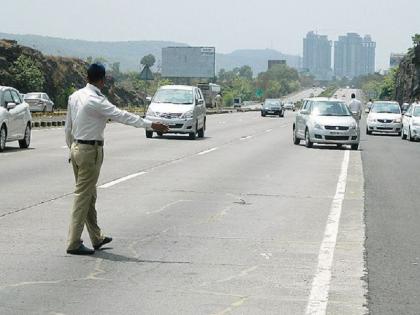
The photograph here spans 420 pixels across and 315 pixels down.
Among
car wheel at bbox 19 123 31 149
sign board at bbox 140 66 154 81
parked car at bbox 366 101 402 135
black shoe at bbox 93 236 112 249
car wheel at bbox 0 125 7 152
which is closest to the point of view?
black shoe at bbox 93 236 112 249

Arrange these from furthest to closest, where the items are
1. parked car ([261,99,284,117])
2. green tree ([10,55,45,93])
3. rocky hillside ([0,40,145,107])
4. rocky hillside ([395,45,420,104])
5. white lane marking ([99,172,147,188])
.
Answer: rocky hillside ([395,45,420,104])
parked car ([261,99,284,117])
rocky hillside ([0,40,145,107])
green tree ([10,55,45,93])
white lane marking ([99,172,147,188])

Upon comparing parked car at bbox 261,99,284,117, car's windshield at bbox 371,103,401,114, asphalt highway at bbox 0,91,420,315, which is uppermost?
car's windshield at bbox 371,103,401,114

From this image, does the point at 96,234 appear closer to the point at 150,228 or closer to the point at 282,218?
the point at 150,228

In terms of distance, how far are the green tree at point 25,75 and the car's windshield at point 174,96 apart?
1788 inches

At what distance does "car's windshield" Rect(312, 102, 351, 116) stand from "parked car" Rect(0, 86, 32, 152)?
945cm

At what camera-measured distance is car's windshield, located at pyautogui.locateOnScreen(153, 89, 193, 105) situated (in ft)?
110

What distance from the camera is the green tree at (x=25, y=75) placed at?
77.5 meters

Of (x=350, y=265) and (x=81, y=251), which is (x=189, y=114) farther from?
(x=350, y=265)

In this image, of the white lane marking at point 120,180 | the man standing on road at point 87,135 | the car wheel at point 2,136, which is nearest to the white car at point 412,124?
the car wheel at point 2,136

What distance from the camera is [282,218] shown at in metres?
12.2

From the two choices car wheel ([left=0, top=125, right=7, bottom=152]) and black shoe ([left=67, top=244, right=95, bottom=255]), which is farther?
car wheel ([left=0, top=125, right=7, bottom=152])

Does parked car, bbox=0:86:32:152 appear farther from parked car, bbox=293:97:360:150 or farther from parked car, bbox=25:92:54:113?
parked car, bbox=25:92:54:113

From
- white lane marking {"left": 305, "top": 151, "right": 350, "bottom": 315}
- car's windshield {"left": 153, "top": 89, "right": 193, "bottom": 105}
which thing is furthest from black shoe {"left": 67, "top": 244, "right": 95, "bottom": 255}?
car's windshield {"left": 153, "top": 89, "right": 193, "bottom": 105}

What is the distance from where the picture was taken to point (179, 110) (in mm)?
32344
